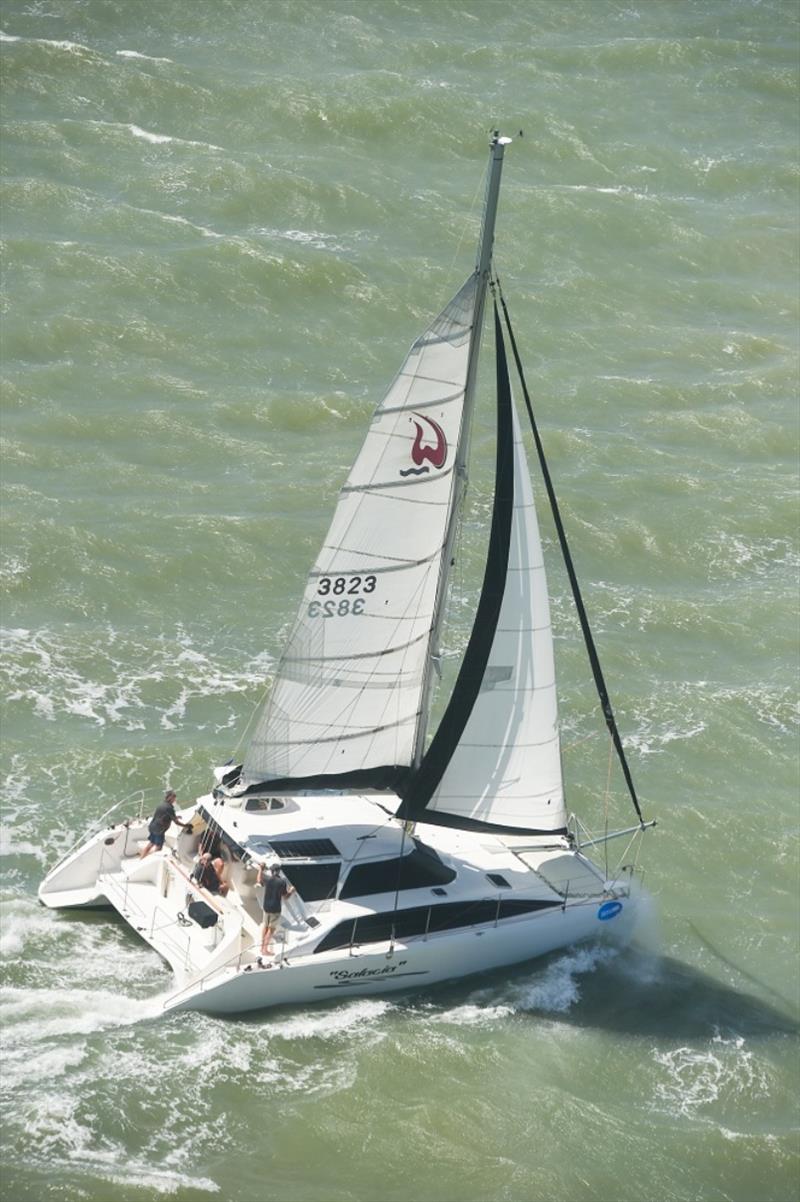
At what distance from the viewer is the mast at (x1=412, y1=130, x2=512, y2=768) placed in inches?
800

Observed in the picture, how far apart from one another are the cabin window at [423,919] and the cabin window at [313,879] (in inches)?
24.9

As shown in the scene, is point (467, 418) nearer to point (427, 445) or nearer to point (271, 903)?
point (427, 445)

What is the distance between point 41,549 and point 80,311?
9379mm

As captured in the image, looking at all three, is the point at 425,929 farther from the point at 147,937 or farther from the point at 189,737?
the point at 189,737

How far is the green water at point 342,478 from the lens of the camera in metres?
A: 20.0

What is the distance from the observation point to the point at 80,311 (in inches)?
1542

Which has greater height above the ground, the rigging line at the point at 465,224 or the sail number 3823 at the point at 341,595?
the rigging line at the point at 465,224

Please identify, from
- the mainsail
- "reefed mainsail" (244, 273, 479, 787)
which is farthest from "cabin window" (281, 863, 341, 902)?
the mainsail

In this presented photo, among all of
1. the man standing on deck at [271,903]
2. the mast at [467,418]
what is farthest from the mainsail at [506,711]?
the man standing on deck at [271,903]

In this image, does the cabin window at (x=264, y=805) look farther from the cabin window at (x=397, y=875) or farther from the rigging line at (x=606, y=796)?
the rigging line at (x=606, y=796)

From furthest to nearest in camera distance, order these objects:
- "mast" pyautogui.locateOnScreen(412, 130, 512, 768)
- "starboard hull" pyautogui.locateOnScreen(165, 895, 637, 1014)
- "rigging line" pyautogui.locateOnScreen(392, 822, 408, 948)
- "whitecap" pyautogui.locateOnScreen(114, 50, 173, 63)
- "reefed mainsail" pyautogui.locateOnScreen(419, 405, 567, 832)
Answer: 1. "whitecap" pyautogui.locateOnScreen(114, 50, 173, 63)
2. "reefed mainsail" pyautogui.locateOnScreen(419, 405, 567, 832)
3. "rigging line" pyautogui.locateOnScreen(392, 822, 408, 948)
4. "starboard hull" pyautogui.locateOnScreen(165, 895, 637, 1014)
5. "mast" pyautogui.locateOnScreen(412, 130, 512, 768)

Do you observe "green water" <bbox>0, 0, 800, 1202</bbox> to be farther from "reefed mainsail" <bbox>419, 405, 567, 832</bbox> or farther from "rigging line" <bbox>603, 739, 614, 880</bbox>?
"reefed mainsail" <bbox>419, 405, 567, 832</bbox>

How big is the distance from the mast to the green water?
378 centimetres

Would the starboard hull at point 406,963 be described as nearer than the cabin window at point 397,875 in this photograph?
Yes
